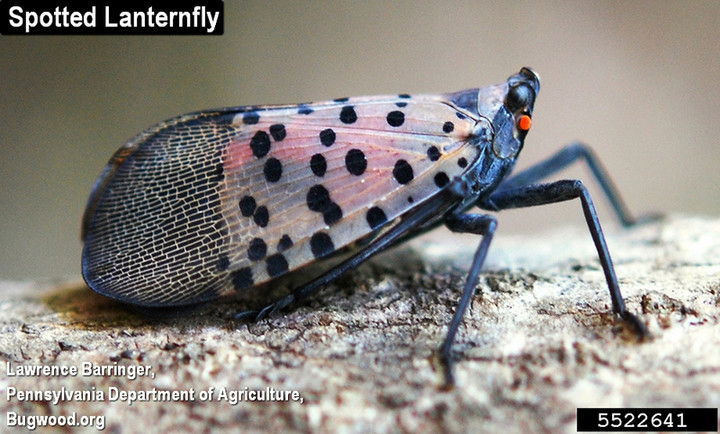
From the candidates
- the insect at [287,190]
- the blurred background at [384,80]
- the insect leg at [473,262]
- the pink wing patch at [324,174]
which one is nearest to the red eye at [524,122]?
the insect at [287,190]

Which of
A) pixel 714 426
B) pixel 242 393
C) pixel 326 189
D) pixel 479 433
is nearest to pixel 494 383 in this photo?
pixel 479 433

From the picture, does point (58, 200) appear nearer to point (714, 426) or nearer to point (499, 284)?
point (499, 284)

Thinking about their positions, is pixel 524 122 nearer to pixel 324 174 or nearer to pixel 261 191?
pixel 324 174

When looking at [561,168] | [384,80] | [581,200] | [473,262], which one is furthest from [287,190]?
[384,80]

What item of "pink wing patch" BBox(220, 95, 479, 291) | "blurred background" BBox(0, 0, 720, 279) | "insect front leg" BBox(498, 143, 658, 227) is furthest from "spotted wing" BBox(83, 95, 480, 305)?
"blurred background" BBox(0, 0, 720, 279)

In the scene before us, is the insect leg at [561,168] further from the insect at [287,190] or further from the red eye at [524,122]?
the insect at [287,190]

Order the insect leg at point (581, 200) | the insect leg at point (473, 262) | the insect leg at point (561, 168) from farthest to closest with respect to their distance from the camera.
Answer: the insect leg at point (561, 168), the insect leg at point (581, 200), the insect leg at point (473, 262)

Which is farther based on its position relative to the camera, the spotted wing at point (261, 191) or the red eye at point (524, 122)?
the red eye at point (524, 122)
